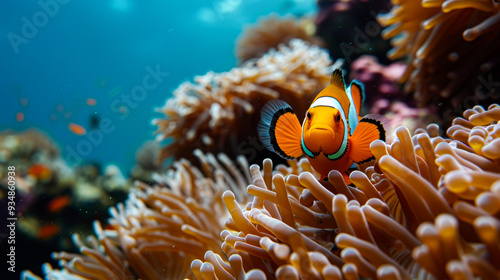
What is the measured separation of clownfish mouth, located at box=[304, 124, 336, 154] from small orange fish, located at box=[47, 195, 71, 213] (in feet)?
12.1

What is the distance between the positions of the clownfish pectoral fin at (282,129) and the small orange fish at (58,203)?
3.49 m

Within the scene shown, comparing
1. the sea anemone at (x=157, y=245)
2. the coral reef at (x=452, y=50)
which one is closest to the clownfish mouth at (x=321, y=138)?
the sea anemone at (x=157, y=245)

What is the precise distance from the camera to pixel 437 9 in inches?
79.6

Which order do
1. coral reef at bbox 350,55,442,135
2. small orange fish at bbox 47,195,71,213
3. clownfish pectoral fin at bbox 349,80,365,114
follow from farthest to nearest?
small orange fish at bbox 47,195,71,213 → coral reef at bbox 350,55,442,135 → clownfish pectoral fin at bbox 349,80,365,114

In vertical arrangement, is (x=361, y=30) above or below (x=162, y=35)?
below

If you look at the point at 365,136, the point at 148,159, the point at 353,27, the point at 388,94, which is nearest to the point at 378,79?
the point at 388,94

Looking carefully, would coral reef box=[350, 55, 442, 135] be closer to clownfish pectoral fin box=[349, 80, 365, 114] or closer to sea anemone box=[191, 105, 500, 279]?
clownfish pectoral fin box=[349, 80, 365, 114]

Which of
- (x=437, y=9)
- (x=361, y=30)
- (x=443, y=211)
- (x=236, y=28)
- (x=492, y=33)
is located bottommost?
(x=443, y=211)

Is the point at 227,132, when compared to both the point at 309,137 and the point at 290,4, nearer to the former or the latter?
the point at 309,137

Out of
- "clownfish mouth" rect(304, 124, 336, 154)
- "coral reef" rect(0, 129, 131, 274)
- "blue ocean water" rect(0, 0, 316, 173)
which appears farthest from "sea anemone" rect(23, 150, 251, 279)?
"blue ocean water" rect(0, 0, 316, 173)

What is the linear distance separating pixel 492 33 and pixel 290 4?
5.16m

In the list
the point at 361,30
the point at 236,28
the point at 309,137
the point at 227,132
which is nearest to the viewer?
the point at 309,137

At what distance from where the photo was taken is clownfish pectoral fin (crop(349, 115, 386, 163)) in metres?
0.97

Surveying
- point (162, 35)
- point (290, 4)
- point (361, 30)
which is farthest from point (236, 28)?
point (361, 30)
